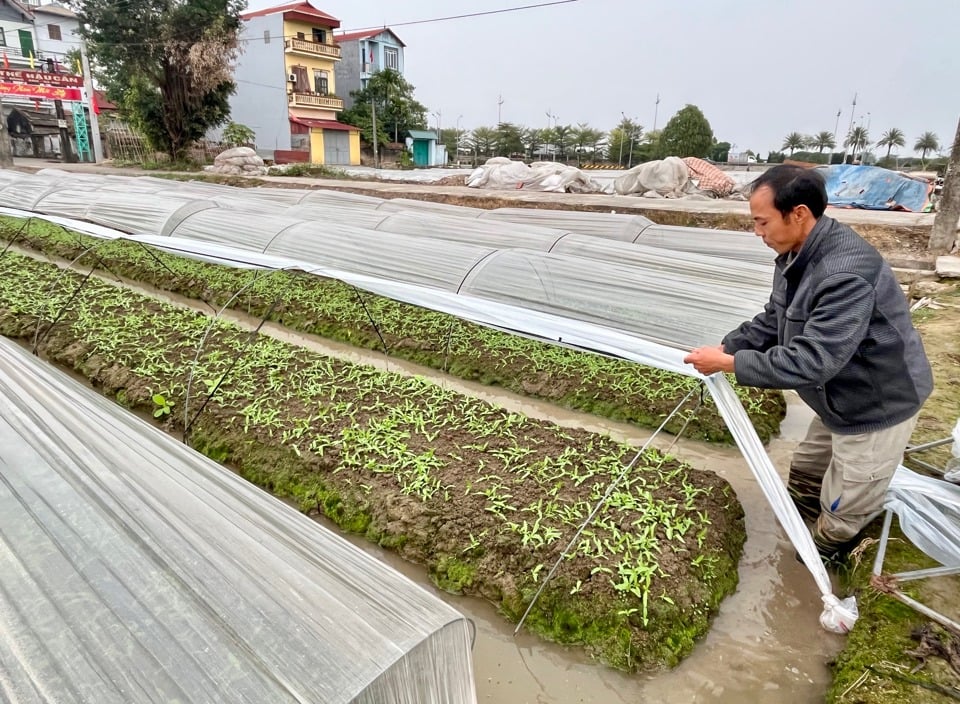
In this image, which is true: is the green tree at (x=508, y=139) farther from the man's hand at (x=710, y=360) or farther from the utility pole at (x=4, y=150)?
the man's hand at (x=710, y=360)

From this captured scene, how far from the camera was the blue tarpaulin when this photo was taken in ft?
52.5

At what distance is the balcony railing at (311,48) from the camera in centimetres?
3147

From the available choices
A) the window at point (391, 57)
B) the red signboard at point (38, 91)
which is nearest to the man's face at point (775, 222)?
the red signboard at point (38, 91)

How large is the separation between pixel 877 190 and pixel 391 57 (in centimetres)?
3727

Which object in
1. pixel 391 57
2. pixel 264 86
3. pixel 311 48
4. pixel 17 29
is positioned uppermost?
pixel 391 57

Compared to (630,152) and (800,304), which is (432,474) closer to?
(800,304)

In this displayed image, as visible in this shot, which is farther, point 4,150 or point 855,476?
point 4,150

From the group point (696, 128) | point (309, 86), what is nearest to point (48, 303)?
point (309, 86)

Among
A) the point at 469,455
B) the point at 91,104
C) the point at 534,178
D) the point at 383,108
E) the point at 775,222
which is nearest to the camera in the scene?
the point at 775,222

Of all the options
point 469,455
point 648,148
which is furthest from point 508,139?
point 469,455

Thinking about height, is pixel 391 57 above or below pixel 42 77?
above

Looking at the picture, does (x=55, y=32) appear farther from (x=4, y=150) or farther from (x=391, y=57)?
(x=391, y=57)

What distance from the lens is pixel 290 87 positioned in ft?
103

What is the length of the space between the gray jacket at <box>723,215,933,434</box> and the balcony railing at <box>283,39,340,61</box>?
116 feet
